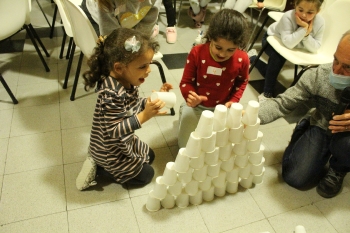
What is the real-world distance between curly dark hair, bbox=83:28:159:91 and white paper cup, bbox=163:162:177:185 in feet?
1.43

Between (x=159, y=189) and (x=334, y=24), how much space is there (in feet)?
5.37

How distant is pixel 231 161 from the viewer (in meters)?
1.21

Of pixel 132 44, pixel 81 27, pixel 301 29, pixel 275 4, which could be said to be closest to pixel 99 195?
pixel 132 44

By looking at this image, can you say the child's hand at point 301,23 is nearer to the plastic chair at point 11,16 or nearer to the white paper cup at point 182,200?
the white paper cup at point 182,200

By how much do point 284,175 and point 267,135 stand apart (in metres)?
0.35

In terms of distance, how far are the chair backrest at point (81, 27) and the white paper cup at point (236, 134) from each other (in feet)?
2.93

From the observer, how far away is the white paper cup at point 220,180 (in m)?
1.24

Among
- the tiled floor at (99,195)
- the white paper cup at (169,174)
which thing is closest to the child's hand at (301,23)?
the tiled floor at (99,195)

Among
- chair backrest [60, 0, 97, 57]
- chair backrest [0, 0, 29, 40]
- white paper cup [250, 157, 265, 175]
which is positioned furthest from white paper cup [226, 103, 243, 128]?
chair backrest [0, 0, 29, 40]

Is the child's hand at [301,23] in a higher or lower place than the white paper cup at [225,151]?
higher

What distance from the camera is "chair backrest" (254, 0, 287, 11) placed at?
254 centimetres

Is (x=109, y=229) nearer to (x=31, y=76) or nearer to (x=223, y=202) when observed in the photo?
(x=223, y=202)

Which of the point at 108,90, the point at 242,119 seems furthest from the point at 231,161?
the point at 108,90

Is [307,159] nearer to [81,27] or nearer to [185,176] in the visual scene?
[185,176]
